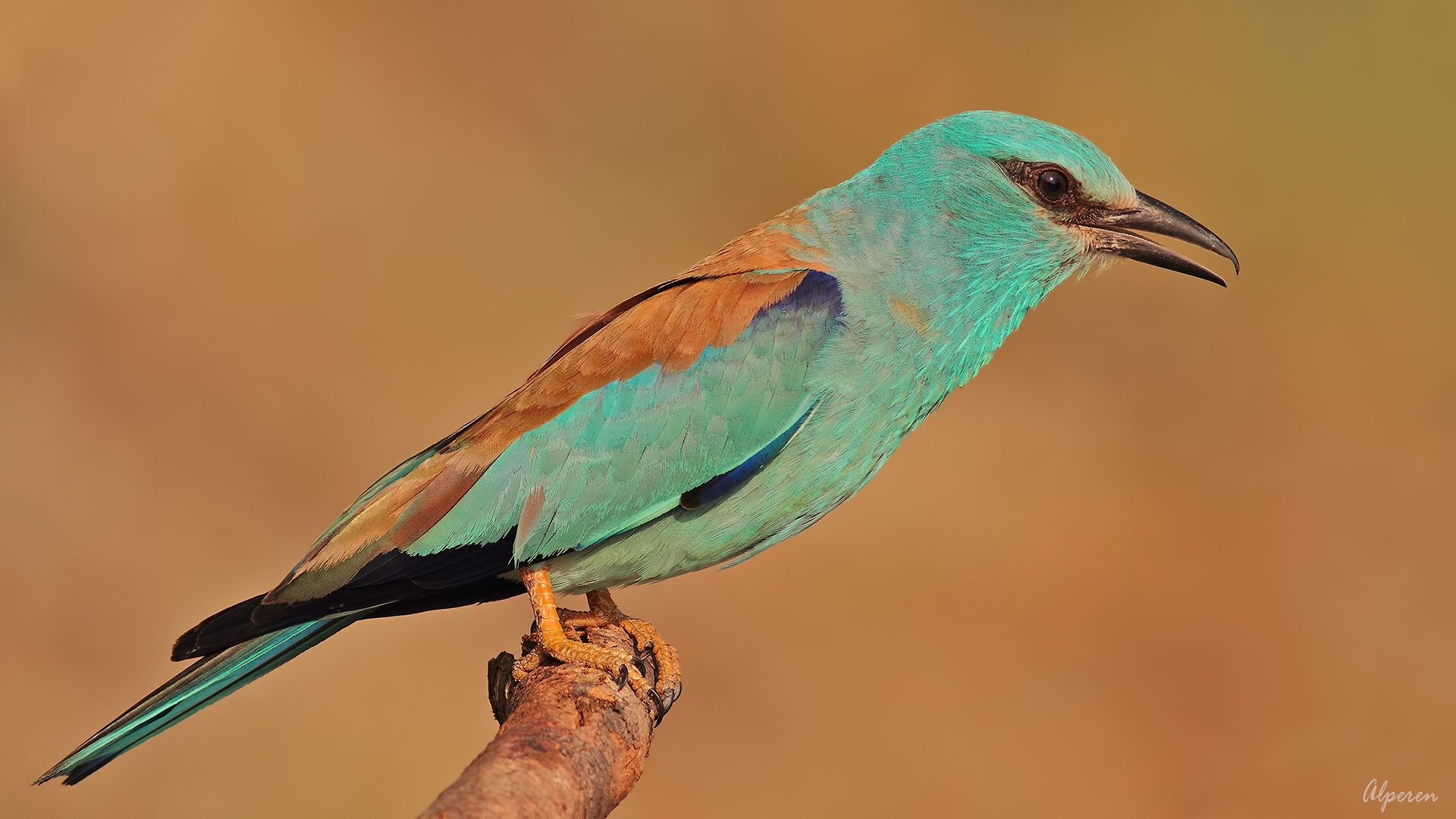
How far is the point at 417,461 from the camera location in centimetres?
454

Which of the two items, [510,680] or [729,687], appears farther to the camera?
[729,687]

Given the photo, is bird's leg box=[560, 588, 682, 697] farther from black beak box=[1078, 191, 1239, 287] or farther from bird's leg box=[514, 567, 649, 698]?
black beak box=[1078, 191, 1239, 287]

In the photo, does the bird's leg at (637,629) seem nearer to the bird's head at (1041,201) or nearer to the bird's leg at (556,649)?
the bird's leg at (556,649)

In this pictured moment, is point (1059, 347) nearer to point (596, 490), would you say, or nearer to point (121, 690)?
point (596, 490)

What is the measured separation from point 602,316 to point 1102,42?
823 centimetres

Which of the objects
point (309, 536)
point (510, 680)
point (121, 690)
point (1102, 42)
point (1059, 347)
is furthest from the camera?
point (1102, 42)

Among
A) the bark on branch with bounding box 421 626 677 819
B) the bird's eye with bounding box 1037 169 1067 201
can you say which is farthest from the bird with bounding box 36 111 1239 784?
the bark on branch with bounding box 421 626 677 819

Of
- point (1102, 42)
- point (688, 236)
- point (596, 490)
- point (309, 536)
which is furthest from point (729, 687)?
point (1102, 42)

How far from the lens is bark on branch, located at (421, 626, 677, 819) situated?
8.57 ft

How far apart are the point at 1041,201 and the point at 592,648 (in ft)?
7.47

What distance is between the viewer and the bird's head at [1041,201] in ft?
14.1

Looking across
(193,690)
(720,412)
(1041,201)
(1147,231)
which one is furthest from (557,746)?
(1147,231)

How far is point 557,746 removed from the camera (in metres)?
3.01

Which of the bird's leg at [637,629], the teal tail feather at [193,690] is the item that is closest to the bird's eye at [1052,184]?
the bird's leg at [637,629]
